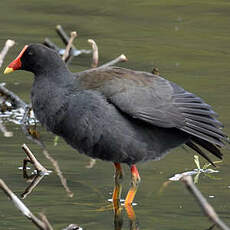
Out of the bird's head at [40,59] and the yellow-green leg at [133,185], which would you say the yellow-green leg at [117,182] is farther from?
the bird's head at [40,59]

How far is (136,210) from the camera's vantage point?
18.3ft

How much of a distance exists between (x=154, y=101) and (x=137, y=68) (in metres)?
3.46

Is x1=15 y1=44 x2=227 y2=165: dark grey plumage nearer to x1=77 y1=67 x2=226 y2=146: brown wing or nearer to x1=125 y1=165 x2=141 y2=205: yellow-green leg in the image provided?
x1=77 y1=67 x2=226 y2=146: brown wing

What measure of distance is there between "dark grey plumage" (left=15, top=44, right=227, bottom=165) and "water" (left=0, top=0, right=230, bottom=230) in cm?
36

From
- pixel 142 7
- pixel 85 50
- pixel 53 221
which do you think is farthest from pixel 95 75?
pixel 142 7

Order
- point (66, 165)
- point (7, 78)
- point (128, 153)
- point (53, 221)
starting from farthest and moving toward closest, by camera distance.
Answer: point (7, 78), point (66, 165), point (128, 153), point (53, 221)

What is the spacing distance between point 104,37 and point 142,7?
1.87 m

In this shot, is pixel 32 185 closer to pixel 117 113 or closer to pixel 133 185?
pixel 133 185

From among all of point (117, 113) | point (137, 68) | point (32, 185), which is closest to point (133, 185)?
point (117, 113)

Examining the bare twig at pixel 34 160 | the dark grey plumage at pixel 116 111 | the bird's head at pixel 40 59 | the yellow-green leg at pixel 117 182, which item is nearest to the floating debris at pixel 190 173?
the dark grey plumage at pixel 116 111

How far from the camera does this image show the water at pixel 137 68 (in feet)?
18.0

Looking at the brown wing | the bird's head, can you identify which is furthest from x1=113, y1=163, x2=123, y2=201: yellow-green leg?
the bird's head

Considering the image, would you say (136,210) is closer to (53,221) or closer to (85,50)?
(53,221)

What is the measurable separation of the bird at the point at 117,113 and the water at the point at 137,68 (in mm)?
267
